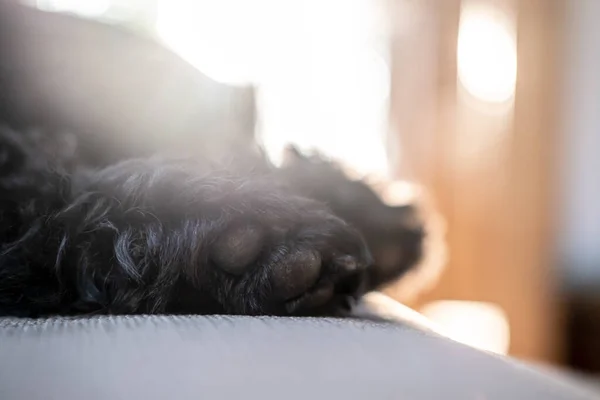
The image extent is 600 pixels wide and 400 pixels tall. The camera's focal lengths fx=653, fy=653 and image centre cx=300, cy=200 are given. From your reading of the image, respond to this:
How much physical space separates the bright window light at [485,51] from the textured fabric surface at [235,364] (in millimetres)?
2170

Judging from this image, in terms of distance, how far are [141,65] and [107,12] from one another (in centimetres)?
132

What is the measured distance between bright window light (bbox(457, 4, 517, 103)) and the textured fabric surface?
217 centimetres

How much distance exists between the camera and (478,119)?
2385 mm

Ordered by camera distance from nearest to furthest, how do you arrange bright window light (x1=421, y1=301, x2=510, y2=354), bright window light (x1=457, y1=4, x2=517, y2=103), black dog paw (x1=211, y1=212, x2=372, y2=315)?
black dog paw (x1=211, y1=212, x2=372, y2=315) < bright window light (x1=421, y1=301, x2=510, y2=354) < bright window light (x1=457, y1=4, x2=517, y2=103)

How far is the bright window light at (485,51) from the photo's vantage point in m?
2.38

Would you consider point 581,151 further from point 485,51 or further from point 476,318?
point 476,318

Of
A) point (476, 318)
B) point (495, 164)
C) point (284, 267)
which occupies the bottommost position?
point (476, 318)

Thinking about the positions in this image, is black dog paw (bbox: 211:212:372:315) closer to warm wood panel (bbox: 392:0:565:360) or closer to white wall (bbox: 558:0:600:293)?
warm wood panel (bbox: 392:0:565:360)

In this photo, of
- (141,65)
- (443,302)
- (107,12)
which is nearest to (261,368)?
(141,65)

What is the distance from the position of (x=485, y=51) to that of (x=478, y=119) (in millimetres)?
250

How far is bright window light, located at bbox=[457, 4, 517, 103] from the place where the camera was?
2381mm

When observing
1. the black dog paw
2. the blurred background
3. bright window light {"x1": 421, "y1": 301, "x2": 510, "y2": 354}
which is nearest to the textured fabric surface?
the black dog paw

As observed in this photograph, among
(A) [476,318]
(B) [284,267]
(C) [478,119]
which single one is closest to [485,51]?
(C) [478,119]

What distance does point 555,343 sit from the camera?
2.46 m
